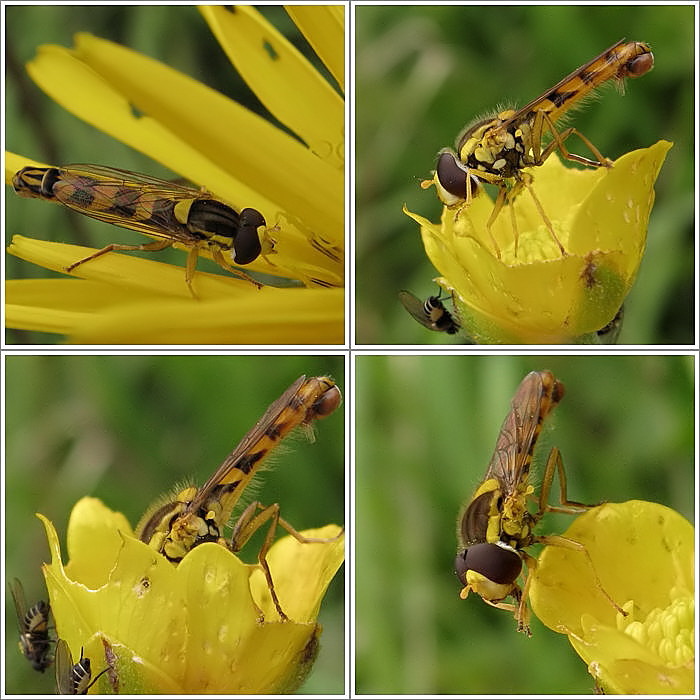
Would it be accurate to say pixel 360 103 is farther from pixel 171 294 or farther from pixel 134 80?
pixel 171 294

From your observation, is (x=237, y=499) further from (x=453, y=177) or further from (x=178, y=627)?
(x=453, y=177)

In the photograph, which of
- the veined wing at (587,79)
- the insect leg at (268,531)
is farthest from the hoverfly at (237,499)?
the veined wing at (587,79)

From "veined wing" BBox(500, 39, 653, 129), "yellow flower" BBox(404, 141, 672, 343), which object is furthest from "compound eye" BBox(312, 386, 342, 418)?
"veined wing" BBox(500, 39, 653, 129)

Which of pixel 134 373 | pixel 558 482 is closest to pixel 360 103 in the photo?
pixel 134 373

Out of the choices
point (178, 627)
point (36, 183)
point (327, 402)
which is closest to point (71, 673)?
point (178, 627)

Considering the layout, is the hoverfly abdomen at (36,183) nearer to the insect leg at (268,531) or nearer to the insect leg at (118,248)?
the insect leg at (118,248)

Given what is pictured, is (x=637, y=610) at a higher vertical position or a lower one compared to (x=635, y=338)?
lower
